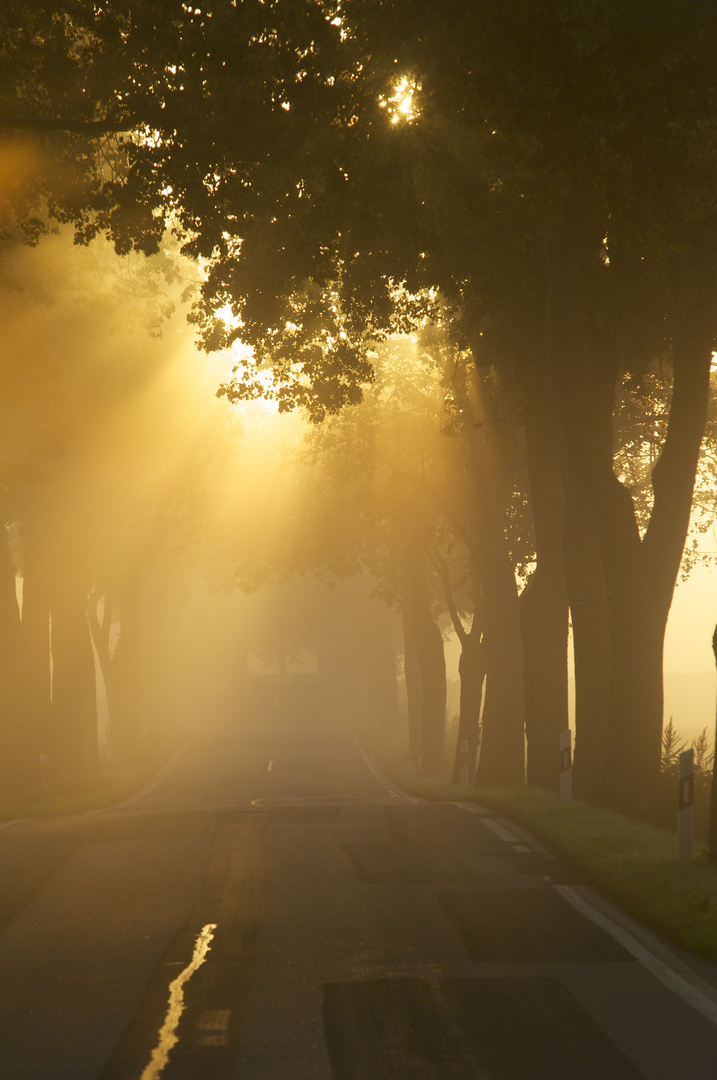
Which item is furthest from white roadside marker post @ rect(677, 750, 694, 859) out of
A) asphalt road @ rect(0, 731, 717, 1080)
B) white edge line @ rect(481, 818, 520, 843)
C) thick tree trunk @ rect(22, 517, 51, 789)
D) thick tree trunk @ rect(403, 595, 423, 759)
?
thick tree trunk @ rect(403, 595, 423, 759)

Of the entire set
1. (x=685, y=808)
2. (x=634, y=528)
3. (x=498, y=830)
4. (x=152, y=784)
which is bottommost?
(x=152, y=784)

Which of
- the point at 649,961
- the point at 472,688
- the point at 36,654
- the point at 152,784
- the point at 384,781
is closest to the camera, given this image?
the point at 649,961

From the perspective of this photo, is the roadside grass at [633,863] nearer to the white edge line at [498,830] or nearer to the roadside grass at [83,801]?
the white edge line at [498,830]

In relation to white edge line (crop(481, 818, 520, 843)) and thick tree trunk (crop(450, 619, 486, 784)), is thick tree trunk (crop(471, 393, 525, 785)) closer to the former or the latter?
thick tree trunk (crop(450, 619, 486, 784))

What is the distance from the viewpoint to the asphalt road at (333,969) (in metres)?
5.15

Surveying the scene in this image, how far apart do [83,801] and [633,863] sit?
1594 centimetres

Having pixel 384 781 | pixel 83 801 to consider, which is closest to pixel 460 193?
pixel 83 801

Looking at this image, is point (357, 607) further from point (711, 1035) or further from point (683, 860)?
point (711, 1035)

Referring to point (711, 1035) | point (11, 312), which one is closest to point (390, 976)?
point (711, 1035)

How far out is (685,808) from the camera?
10492 millimetres

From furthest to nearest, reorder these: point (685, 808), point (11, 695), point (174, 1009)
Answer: point (11, 695)
point (685, 808)
point (174, 1009)

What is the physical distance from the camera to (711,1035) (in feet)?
17.7

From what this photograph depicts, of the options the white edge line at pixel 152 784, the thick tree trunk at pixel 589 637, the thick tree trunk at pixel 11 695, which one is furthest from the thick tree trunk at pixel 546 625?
the thick tree trunk at pixel 11 695

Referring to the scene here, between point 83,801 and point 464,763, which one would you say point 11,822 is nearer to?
point 83,801
